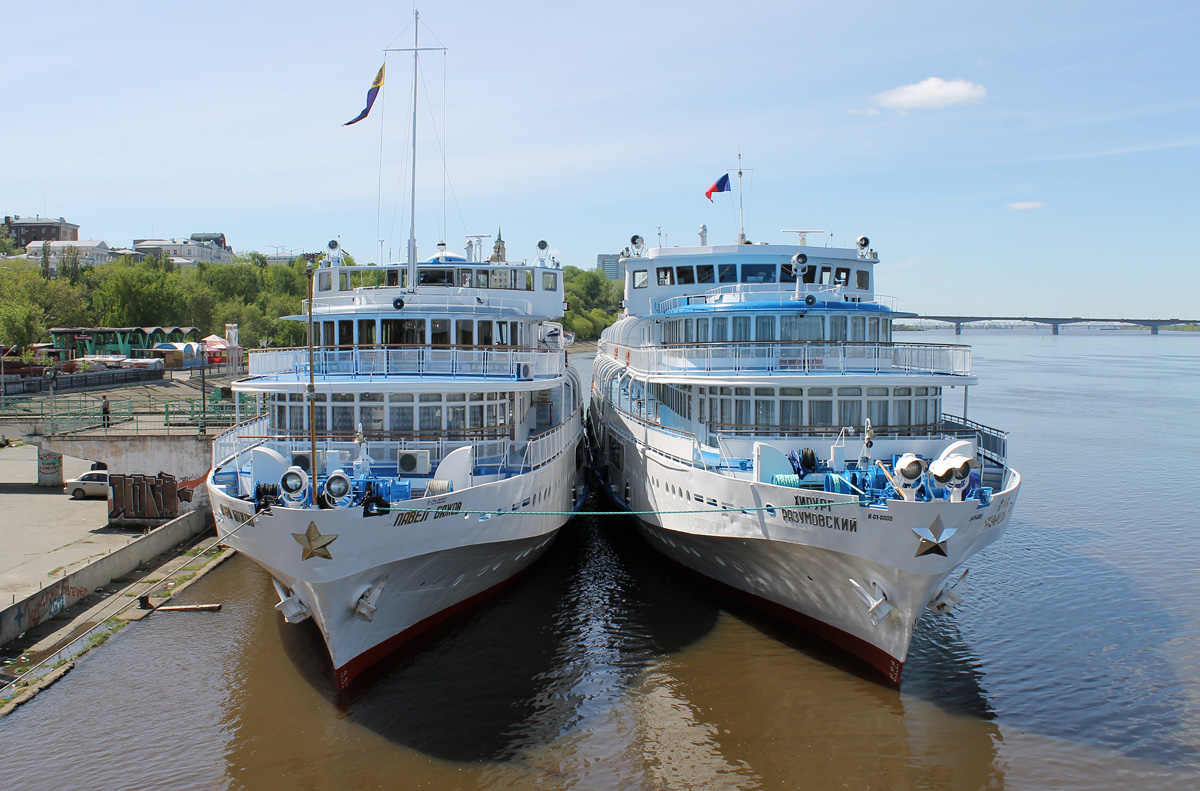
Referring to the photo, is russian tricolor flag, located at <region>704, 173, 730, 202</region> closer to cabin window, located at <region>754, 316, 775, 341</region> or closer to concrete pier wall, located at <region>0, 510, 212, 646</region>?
cabin window, located at <region>754, 316, 775, 341</region>

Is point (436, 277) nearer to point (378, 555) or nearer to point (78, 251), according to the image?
point (378, 555)

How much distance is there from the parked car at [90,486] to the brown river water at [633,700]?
8.75 m

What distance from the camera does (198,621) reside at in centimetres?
1814

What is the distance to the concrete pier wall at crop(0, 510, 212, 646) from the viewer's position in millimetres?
16359

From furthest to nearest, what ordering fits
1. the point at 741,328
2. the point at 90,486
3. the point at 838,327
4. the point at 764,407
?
the point at 90,486 → the point at 741,328 → the point at 838,327 → the point at 764,407

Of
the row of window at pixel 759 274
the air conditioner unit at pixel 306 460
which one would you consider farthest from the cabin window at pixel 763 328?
the air conditioner unit at pixel 306 460

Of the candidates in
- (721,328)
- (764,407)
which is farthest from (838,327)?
(764,407)

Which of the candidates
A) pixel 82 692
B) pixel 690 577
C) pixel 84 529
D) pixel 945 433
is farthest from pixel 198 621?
pixel 945 433

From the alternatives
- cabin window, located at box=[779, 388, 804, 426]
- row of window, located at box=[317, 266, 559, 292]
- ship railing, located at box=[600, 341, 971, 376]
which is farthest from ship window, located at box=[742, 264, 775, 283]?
cabin window, located at box=[779, 388, 804, 426]

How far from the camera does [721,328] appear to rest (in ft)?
70.0

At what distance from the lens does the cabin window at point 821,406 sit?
18.5 metres

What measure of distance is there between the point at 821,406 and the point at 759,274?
791cm

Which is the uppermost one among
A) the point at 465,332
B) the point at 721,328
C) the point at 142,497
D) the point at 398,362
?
the point at 721,328

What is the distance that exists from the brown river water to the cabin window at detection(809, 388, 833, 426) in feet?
15.7
